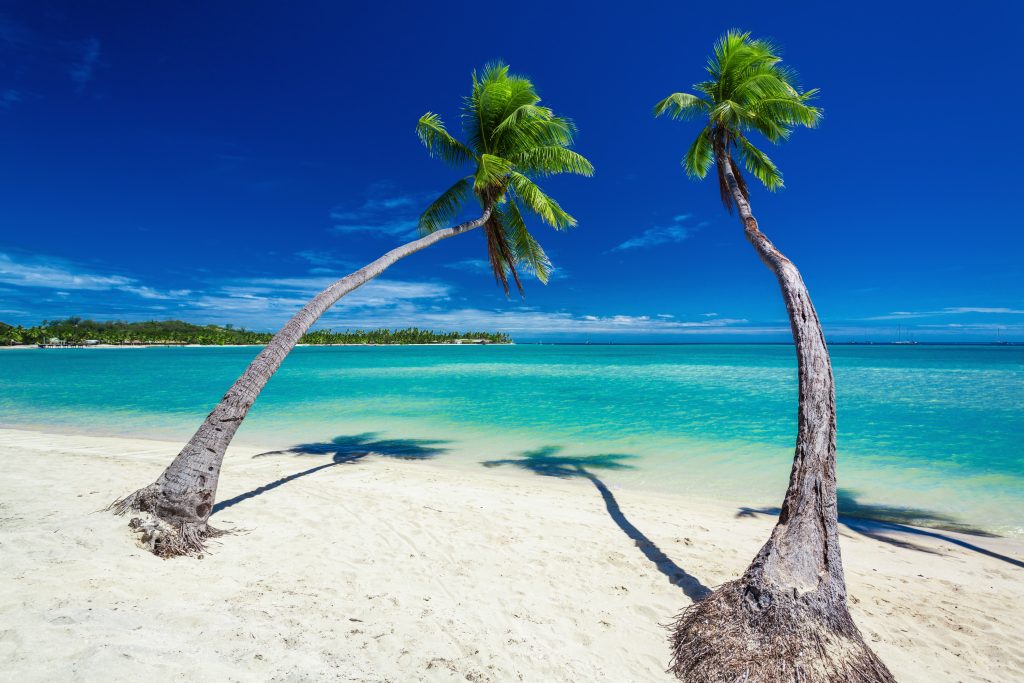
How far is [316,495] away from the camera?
705 centimetres

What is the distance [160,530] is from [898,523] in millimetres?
10066

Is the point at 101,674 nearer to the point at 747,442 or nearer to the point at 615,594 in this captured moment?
the point at 615,594

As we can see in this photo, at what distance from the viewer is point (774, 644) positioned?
3119mm

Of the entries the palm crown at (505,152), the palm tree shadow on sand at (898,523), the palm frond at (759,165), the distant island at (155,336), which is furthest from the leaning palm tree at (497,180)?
the distant island at (155,336)

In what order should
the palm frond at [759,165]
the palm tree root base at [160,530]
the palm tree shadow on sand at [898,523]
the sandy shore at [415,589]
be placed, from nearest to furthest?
the sandy shore at [415,589]
the palm tree root base at [160,530]
the palm tree shadow on sand at [898,523]
the palm frond at [759,165]

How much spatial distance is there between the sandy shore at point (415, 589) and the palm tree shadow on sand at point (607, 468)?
0.15 ft

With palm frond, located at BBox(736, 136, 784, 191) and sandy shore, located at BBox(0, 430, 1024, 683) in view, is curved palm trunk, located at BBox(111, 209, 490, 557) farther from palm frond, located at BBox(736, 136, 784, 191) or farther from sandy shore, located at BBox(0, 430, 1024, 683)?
palm frond, located at BBox(736, 136, 784, 191)

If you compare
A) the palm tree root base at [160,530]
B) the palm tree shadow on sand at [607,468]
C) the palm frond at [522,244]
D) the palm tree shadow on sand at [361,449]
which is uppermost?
the palm frond at [522,244]

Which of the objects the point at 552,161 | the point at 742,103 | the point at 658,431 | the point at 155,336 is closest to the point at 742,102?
the point at 742,103

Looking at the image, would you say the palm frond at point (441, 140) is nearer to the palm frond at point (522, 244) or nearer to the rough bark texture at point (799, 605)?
the palm frond at point (522, 244)

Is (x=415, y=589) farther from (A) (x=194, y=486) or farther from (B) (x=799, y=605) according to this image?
(B) (x=799, y=605)

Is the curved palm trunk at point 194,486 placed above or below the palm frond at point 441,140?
below

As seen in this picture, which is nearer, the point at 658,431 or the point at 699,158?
the point at 699,158

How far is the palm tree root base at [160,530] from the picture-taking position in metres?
4.49
